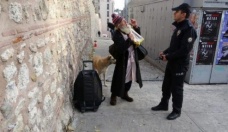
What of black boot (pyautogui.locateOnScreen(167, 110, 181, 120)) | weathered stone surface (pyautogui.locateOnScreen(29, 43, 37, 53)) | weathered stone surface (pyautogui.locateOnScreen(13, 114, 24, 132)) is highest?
weathered stone surface (pyautogui.locateOnScreen(29, 43, 37, 53))

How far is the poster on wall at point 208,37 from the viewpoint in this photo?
202 inches

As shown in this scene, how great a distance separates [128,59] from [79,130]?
1615mm

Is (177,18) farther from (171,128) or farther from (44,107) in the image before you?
(44,107)

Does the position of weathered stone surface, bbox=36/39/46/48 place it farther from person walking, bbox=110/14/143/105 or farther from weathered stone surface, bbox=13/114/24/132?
person walking, bbox=110/14/143/105

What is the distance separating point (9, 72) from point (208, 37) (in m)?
5.05

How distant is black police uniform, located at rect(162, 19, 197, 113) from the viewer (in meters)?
3.28

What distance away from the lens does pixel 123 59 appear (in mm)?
3951

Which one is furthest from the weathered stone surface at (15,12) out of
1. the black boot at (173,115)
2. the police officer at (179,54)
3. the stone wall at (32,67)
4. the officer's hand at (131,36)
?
the black boot at (173,115)

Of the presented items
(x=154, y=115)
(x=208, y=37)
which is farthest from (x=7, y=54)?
(x=208, y=37)

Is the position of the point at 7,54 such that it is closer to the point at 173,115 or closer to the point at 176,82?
the point at 176,82

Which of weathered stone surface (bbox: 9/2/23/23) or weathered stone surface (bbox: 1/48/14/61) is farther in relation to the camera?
weathered stone surface (bbox: 9/2/23/23)

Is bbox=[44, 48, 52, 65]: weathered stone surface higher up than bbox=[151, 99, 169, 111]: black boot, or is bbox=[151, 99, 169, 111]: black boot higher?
bbox=[44, 48, 52, 65]: weathered stone surface

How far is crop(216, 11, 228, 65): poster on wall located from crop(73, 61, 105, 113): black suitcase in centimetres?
356

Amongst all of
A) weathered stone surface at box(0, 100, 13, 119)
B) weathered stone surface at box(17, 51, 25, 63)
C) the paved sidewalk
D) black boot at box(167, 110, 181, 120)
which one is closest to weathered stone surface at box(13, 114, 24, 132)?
weathered stone surface at box(0, 100, 13, 119)
